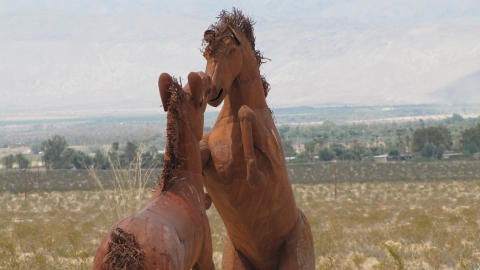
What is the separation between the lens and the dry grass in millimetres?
14430

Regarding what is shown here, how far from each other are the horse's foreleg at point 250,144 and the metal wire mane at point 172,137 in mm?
805

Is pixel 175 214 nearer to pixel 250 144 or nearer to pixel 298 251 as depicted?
pixel 250 144

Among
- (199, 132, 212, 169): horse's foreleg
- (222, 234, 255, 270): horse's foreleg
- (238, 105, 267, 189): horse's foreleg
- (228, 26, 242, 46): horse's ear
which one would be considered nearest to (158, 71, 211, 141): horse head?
(238, 105, 267, 189): horse's foreleg

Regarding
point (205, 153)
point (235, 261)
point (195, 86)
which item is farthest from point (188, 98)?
point (235, 261)

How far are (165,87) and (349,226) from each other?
691 inches

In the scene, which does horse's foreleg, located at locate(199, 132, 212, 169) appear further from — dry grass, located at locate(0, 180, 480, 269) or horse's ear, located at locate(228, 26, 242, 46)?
dry grass, located at locate(0, 180, 480, 269)

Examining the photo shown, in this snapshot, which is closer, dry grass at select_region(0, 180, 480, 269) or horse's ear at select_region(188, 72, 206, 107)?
horse's ear at select_region(188, 72, 206, 107)

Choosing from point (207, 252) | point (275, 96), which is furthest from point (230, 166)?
point (275, 96)

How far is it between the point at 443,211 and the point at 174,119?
71.4 feet

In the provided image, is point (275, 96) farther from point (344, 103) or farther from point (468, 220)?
point (468, 220)

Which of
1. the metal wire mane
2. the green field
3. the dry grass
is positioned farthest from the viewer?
the dry grass

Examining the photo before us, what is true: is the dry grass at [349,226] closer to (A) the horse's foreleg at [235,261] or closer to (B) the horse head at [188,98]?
(A) the horse's foreleg at [235,261]

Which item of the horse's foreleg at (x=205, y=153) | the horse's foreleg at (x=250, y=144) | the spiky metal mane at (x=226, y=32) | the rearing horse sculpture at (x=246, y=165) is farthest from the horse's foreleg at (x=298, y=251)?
the spiky metal mane at (x=226, y=32)

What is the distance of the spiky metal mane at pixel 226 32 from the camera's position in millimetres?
5777
